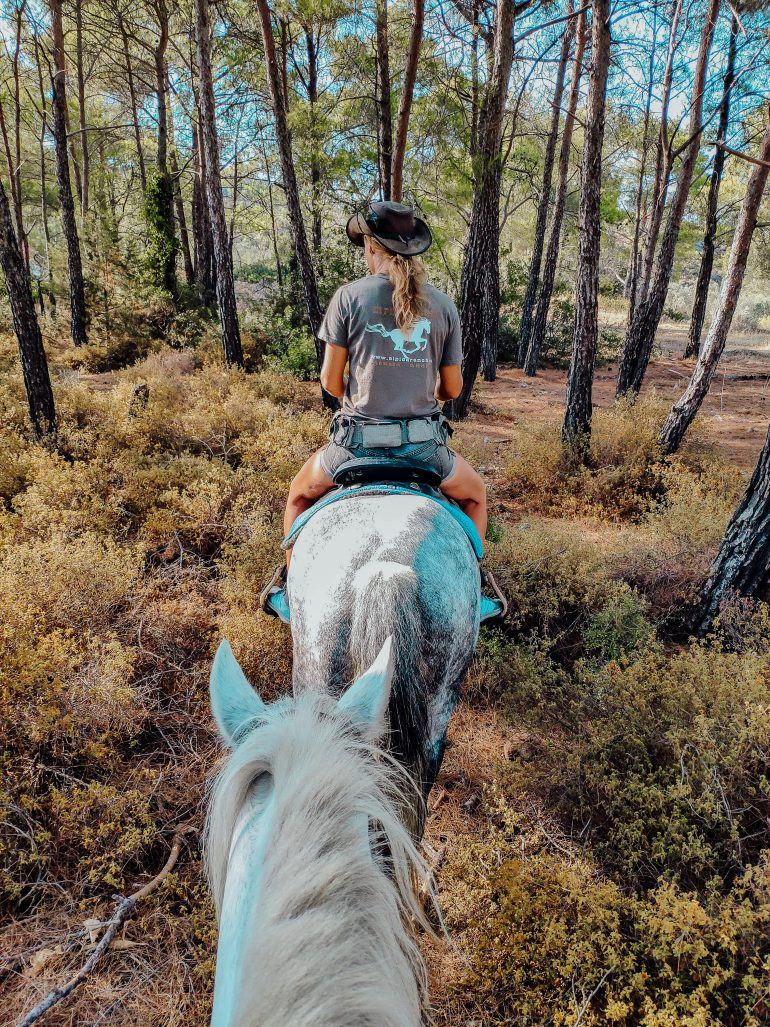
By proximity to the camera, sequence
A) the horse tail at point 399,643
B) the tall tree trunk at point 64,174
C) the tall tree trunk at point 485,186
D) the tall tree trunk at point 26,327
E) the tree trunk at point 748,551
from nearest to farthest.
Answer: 1. the horse tail at point 399,643
2. the tree trunk at point 748,551
3. the tall tree trunk at point 26,327
4. the tall tree trunk at point 485,186
5. the tall tree trunk at point 64,174

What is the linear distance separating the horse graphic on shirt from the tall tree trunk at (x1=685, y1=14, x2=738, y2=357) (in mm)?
7458

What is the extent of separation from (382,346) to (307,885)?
2.14 meters

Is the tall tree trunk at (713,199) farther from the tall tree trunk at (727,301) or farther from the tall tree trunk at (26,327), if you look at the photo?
the tall tree trunk at (26,327)

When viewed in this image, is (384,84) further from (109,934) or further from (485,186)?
(109,934)

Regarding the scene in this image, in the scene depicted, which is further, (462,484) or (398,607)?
(462,484)

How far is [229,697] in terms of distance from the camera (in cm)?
148

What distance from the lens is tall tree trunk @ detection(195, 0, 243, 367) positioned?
837cm

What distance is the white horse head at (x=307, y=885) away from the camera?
0.78 m

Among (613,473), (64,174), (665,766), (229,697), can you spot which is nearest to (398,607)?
Answer: (229,697)

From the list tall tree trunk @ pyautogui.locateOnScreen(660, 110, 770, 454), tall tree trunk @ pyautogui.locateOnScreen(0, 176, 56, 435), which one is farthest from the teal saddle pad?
tall tree trunk @ pyautogui.locateOnScreen(660, 110, 770, 454)

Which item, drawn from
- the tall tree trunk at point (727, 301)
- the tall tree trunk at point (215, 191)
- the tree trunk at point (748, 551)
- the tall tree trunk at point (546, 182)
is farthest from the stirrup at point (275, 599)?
the tall tree trunk at point (546, 182)

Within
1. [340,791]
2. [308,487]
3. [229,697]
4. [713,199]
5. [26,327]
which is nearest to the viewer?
[340,791]

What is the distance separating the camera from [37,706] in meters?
2.83

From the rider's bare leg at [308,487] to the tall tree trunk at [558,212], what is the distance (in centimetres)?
1023
